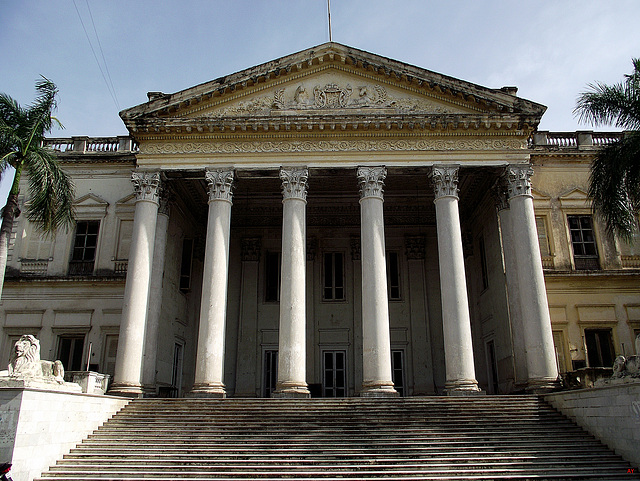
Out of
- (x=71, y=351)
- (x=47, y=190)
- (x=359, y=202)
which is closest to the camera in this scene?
(x=47, y=190)

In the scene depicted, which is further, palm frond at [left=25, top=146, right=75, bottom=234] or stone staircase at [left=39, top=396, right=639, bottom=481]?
palm frond at [left=25, top=146, right=75, bottom=234]

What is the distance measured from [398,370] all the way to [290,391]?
8.81 m

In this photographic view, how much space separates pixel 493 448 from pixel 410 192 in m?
14.9

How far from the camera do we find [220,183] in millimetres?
20172

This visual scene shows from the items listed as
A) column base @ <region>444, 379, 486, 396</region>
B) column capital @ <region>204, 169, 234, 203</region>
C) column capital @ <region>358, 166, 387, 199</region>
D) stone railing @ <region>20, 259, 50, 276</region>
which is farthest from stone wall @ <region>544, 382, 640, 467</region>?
stone railing @ <region>20, 259, 50, 276</region>

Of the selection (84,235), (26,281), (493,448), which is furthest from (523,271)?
(26,281)

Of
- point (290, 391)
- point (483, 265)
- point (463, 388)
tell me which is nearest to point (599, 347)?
point (483, 265)

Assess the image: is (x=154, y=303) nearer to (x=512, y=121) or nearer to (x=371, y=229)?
(x=371, y=229)

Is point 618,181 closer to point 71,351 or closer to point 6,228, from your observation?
point 6,228

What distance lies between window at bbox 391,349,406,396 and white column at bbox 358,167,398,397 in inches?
254

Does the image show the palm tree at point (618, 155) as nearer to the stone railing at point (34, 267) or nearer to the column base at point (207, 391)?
the column base at point (207, 391)

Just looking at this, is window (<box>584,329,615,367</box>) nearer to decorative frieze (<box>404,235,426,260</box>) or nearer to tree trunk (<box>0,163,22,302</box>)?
decorative frieze (<box>404,235,426,260</box>)

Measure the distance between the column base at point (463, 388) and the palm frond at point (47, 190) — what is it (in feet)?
43.1

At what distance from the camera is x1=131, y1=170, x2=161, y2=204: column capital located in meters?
20.1
